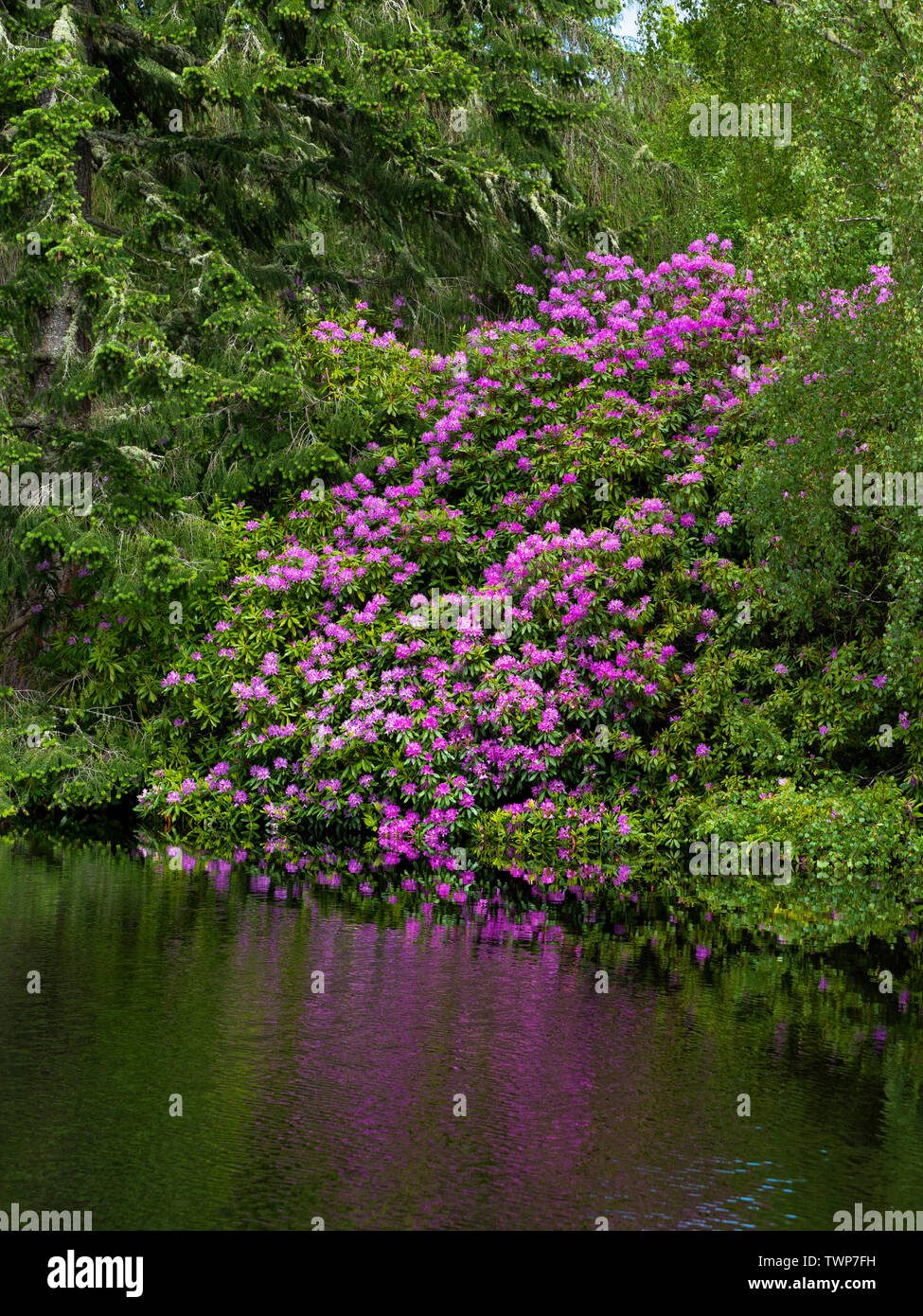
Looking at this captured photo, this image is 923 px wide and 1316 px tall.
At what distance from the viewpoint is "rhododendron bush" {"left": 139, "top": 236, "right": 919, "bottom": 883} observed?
43.5 feet

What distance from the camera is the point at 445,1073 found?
7094 mm

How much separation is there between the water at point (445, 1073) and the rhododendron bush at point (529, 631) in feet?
9.05

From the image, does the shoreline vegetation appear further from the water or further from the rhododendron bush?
the water

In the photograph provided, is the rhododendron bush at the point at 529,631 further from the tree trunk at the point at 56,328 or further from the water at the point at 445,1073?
the water at the point at 445,1073

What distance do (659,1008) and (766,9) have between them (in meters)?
23.2

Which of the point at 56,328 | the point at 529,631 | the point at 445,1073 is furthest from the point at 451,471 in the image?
the point at 445,1073

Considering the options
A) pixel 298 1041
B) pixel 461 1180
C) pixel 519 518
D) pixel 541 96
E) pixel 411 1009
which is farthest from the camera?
pixel 541 96

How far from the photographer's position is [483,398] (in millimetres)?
16016

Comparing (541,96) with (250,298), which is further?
(541,96)

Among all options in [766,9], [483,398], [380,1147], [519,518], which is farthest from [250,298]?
[766,9]

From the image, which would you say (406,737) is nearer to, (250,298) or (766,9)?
(250,298)

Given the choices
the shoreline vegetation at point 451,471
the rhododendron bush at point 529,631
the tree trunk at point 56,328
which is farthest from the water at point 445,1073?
the tree trunk at point 56,328

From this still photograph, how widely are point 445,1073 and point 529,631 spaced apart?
7175mm

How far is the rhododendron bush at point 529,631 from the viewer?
1327 centimetres
